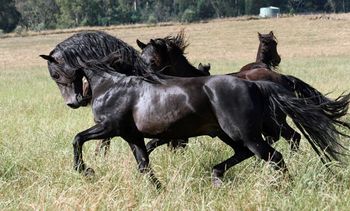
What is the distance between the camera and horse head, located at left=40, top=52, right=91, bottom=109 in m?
6.03

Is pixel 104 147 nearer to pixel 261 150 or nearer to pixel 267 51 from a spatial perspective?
pixel 261 150

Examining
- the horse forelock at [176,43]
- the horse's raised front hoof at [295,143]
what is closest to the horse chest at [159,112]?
the horse's raised front hoof at [295,143]

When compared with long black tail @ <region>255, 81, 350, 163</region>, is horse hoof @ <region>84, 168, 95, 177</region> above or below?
below

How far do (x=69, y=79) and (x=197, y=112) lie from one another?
1.64 m

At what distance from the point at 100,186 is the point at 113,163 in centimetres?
86

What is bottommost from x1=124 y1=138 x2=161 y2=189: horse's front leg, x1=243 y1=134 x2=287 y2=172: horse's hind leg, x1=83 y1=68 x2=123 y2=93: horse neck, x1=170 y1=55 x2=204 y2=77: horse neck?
x1=124 y1=138 x2=161 y2=189: horse's front leg

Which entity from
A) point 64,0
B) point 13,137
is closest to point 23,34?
point 64,0

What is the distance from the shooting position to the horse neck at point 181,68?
7.68m

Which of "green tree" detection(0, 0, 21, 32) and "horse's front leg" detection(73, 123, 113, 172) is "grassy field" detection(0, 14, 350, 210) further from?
"green tree" detection(0, 0, 21, 32)

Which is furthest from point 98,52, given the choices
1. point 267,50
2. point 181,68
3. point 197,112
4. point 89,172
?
point 267,50

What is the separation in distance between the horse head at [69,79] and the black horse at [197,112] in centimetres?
28

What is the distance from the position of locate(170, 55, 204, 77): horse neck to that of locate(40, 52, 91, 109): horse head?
6.03 ft

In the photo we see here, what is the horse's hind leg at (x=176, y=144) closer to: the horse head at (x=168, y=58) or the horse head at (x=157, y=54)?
the horse head at (x=168, y=58)

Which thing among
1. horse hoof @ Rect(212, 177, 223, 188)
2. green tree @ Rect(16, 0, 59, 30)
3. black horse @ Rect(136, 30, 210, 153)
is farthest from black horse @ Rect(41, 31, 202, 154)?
green tree @ Rect(16, 0, 59, 30)
